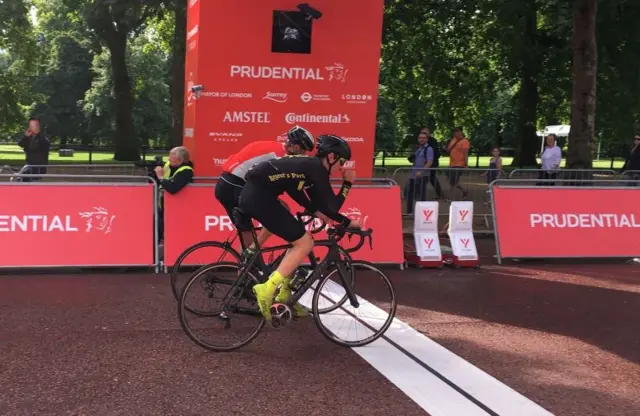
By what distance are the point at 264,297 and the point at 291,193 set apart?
0.88m

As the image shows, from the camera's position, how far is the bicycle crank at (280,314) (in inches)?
199

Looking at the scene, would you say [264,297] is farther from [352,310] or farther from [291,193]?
[352,310]

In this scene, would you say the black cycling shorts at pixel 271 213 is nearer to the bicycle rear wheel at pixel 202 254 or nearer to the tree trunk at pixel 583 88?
the bicycle rear wheel at pixel 202 254

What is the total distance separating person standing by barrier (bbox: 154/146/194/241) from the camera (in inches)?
314

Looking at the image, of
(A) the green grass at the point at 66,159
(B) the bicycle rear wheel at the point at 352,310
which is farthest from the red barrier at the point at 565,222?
(A) the green grass at the point at 66,159

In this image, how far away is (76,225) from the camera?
7785mm

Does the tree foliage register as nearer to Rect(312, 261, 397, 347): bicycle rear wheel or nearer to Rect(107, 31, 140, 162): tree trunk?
Rect(107, 31, 140, 162): tree trunk

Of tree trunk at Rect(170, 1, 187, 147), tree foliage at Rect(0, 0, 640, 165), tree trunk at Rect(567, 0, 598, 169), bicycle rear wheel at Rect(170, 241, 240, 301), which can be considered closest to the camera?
bicycle rear wheel at Rect(170, 241, 240, 301)

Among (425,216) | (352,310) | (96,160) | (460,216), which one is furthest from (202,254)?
(96,160)

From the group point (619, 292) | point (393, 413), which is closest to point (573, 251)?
point (619, 292)

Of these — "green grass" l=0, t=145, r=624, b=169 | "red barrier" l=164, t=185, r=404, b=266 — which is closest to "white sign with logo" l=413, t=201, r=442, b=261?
"red barrier" l=164, t=185, r=404, b=266

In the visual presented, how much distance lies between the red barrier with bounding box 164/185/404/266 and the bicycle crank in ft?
7.70

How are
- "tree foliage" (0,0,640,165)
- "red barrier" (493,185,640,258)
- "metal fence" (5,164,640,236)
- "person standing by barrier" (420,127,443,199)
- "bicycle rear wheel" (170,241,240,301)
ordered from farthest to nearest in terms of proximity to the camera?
"tree foliage" (0,0,640,165)
"person standing by barrier" (420,127,443,199)
"metal fence" (5,164,640,236)
"red barrier" (493,185,640,258)
"bicycle rear wheel" (170,241,240,301)

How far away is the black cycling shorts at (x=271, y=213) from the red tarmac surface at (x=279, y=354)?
3.30ft
